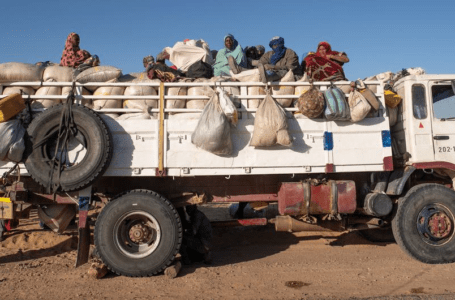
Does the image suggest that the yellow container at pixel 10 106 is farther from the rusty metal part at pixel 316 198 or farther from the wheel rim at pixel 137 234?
the rusty metal part at pixel 316 198

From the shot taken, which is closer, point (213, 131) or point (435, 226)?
point (213, 131)

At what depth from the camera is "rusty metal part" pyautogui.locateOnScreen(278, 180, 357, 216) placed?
5.01 m

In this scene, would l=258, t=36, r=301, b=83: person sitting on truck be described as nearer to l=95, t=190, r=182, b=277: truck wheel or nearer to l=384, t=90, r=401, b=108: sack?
l=384, t=90, r=401, b=108: sack

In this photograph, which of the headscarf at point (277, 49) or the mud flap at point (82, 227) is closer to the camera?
the mud flap at point (82, 227)

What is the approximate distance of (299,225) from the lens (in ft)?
17.7

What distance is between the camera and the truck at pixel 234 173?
4.62 meters

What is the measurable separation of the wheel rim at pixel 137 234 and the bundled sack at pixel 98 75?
1.81 m

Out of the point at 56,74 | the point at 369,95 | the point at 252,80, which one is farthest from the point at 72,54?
the point at 369,95

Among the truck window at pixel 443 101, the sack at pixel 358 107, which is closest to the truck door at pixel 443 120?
the truck window at pixel 443 101

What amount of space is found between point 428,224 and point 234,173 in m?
2.71

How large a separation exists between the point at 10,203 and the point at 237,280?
2921 mm

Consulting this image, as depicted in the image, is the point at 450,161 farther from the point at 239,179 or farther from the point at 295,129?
the point at 239,179

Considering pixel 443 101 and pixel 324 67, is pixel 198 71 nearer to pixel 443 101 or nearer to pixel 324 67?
pixel 324 67

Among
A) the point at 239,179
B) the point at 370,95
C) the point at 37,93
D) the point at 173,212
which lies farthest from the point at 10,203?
the point at 370,95
